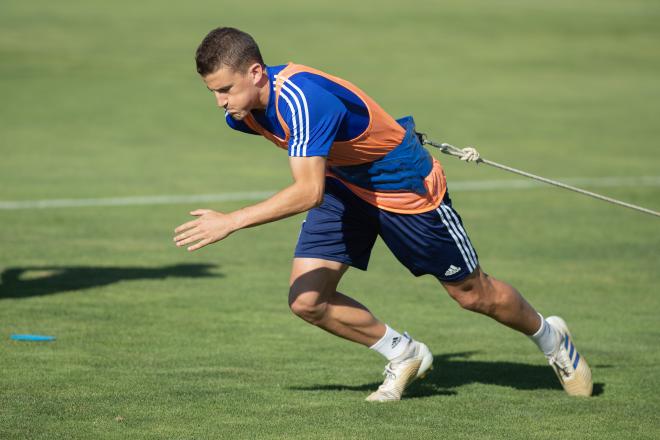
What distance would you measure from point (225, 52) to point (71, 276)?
17.8ft

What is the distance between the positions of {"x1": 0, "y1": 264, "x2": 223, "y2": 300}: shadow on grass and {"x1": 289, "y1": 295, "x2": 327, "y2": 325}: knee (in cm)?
384

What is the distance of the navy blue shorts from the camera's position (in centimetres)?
690

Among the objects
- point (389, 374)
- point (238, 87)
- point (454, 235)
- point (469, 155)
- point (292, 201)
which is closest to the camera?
point (292, 201)

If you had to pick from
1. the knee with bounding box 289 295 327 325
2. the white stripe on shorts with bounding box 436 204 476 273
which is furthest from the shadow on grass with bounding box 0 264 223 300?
the white stripe on shorts with bounding box 436 204 476 273

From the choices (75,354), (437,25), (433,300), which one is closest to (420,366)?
(75,354)

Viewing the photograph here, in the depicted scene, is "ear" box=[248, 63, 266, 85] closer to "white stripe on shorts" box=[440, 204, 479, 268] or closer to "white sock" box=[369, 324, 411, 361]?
"white stripe on shorts" box=[440, 204, 479, 268]

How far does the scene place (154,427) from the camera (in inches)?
251

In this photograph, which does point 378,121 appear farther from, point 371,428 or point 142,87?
point 142,87

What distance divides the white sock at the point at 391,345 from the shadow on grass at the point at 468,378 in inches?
11.8

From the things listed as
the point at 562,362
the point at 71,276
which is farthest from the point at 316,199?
the point at 71,276

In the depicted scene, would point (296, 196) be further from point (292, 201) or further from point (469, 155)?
point (469, 155)

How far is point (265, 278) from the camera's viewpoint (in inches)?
447

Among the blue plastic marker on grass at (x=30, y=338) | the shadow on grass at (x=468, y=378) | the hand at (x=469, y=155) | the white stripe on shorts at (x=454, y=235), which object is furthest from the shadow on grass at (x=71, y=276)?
the white stripe on shorts at (x=454, y=235)

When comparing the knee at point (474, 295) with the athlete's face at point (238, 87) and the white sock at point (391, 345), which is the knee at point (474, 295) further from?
the athlete's face at point (238, 87)
